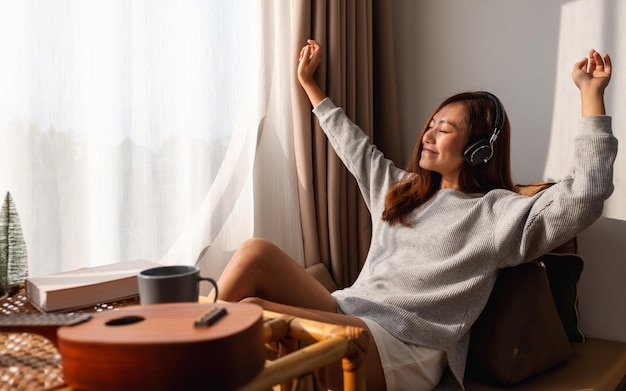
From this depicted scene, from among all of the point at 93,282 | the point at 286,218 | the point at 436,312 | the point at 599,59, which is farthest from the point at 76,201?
the point at 599,59

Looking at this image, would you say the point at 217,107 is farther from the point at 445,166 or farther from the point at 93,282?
the point at 93,282

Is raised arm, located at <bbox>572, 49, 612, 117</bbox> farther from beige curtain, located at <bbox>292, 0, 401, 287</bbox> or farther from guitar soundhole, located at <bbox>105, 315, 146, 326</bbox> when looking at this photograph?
guitar soundhole, located at <bbox>105, 315, 146, 326</bbox>

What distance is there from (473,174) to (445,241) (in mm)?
244

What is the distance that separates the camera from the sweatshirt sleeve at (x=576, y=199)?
1.35m

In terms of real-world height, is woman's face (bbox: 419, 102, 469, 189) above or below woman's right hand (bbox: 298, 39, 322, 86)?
below

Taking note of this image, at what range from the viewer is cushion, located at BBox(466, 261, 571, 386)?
1.47 meters

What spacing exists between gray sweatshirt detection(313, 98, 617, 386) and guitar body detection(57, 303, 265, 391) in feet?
2.77

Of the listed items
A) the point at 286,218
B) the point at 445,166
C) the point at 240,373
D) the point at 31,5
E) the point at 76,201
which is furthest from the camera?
the point at 286,218

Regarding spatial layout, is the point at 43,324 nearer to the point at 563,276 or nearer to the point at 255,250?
the point at 255,250

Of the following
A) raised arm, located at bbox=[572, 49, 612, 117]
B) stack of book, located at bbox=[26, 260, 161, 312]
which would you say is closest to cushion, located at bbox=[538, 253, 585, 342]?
raised arm, located at bbox=[572, 49, 612, 117]

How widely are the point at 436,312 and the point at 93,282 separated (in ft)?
2.80

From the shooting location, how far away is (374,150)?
189cm

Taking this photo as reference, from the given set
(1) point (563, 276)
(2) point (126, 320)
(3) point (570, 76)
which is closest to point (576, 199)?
(1) point (563, 276)

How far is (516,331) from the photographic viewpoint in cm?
147
